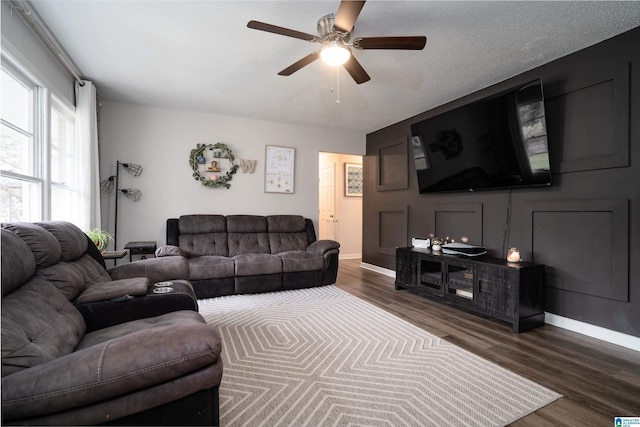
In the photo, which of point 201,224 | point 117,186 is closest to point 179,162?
point 117,186

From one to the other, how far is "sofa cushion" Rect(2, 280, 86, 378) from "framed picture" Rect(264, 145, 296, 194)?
3.44m

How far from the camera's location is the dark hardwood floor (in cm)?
153

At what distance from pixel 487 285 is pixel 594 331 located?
857 millimetres

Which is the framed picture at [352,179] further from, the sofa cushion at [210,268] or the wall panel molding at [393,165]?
the sofa cushion at [210,268]

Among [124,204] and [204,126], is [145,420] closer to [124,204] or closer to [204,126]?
[124,204]

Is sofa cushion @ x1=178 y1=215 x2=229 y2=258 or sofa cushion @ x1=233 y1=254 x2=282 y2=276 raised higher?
sofa cushion @ x1=178 y1=215 x2=229 y2=258

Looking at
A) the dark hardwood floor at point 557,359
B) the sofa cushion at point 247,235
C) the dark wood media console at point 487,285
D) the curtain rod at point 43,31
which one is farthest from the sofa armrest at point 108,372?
the sofa cushion at point 247,235

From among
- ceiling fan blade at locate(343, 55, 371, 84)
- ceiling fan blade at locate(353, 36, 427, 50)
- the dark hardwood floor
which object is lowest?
the dark hardwood floor

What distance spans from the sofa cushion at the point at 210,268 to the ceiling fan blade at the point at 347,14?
110 inches

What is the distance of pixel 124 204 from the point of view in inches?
158

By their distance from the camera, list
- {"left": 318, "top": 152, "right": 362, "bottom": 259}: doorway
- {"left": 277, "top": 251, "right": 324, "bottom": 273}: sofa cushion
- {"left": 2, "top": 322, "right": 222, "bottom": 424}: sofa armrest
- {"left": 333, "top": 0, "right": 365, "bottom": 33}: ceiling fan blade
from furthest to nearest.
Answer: {"left": 318, "top": 152, "right": 362, "bottom": 259}: doorway → {"left": 277, "top": 251, "right": 324, "bottom": 273}: sofa cushion → {"left": 333, "top": 0, "right": 365, "bottom": 33}: ceiling fan blade → {"left": 2, "top": 322, "right": 222, "bottom": 424}: sofa armrest

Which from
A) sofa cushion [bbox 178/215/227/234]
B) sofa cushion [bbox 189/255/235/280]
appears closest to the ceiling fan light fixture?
sofa cushion [bbox 189/255/235/280]

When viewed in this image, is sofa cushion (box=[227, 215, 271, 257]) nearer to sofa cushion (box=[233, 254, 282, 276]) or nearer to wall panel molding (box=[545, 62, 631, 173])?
sofa cushion (box=[233, 254, 282, 276])

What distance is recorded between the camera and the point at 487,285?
279cm
